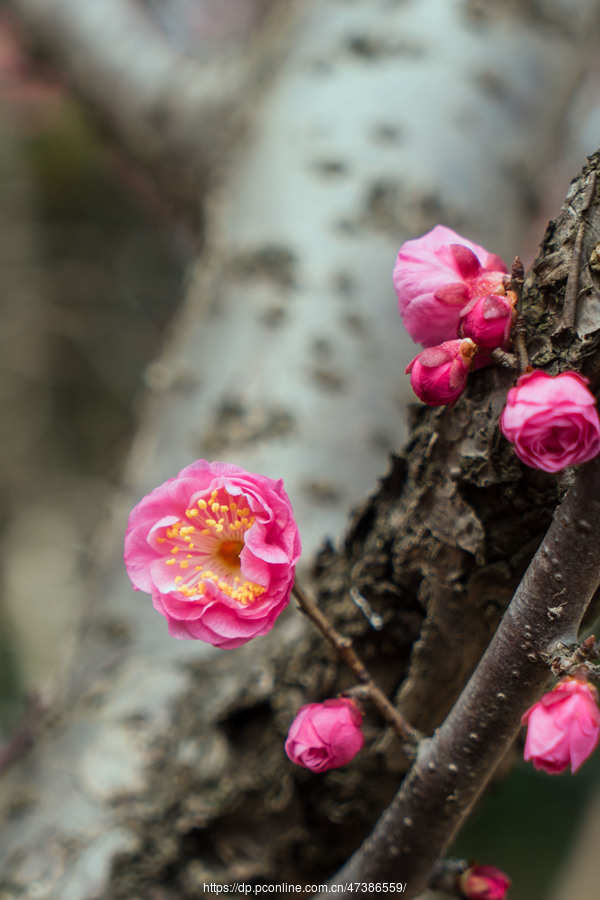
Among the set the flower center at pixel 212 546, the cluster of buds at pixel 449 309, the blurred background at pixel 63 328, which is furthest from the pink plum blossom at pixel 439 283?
the blurred background at pixel 63 328

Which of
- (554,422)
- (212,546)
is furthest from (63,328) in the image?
(554,422)

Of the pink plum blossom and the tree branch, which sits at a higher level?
the pink plum blossom

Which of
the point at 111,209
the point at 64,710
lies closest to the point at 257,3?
the point at 111,209

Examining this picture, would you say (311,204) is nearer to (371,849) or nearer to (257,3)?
(371,849)

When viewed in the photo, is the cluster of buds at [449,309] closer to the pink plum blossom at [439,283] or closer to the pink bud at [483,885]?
the pink plum blossom at [439,283]

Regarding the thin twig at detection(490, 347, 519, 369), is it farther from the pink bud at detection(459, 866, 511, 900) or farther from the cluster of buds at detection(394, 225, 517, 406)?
the pink bud at detection(459, 866, 511, 900)

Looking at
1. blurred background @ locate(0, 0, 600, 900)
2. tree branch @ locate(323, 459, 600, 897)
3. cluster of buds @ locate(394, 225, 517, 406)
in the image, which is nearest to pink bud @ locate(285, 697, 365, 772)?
tree branch @ locate(323, 459, 600, 897)

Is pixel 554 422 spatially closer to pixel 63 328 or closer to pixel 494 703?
pixel 494 703
